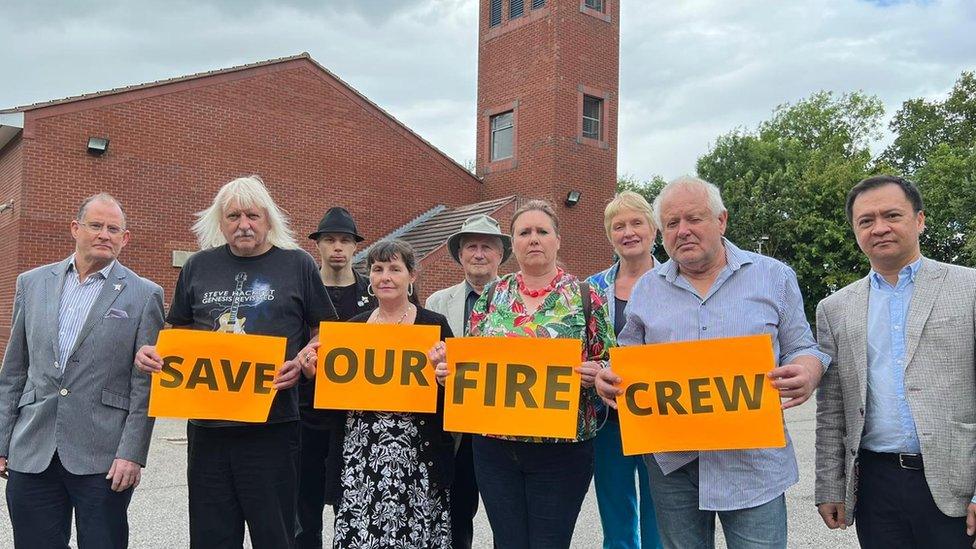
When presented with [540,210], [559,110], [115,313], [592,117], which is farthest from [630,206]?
[592,117]

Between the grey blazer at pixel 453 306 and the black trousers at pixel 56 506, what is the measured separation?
210 centimetres

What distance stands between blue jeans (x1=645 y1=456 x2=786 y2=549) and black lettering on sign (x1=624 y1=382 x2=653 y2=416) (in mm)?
216

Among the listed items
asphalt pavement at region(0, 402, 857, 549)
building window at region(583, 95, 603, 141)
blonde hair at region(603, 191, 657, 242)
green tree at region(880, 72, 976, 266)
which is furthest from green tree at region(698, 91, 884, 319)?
blonde hair at region(603, 191, 657, 242)

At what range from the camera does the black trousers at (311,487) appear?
14.6 feet

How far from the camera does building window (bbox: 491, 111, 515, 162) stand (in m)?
19.0

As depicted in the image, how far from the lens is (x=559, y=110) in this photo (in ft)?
57.7

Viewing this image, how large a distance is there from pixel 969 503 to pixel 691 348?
1148 mm

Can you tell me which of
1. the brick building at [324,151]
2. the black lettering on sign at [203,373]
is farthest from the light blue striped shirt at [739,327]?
the brick building at [324,151]

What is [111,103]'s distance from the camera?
15055 mm

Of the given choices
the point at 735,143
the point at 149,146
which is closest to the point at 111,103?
the point at 149,146

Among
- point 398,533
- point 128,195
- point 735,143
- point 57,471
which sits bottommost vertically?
point 398,533

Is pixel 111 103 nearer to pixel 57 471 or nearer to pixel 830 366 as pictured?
pixel 57 471

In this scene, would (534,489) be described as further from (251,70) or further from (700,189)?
(251,70)

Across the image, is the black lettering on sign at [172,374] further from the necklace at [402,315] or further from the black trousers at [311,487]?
the black trousers at [311,487]
